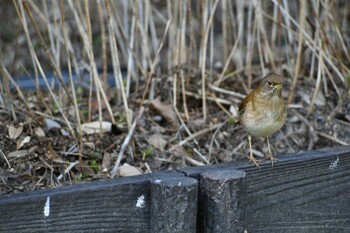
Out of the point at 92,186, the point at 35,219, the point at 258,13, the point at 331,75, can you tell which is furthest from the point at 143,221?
the point at 331,75

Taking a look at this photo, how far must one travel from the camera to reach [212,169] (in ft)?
10.4

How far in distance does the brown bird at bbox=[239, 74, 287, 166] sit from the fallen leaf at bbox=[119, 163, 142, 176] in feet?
2.35

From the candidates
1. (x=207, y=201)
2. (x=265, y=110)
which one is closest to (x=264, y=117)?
(x=265, y=110)

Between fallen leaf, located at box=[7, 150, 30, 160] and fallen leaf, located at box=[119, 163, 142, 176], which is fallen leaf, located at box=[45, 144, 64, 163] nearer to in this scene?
fallen leaf, located at box=[7, 150, 30, 160]

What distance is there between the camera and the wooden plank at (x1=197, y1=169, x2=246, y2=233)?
2.90 metres

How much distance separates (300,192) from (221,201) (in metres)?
0.67

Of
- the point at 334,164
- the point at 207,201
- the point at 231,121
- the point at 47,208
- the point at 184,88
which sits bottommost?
the point at 231,121

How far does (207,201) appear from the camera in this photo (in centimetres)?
293

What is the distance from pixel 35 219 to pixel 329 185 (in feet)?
5.31

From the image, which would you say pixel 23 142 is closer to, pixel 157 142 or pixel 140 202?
pixel 157 142

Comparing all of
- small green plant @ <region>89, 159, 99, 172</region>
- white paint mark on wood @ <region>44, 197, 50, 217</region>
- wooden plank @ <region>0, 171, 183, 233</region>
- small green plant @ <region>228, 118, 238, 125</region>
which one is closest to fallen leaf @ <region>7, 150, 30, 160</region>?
small green plant @ <region>89, 159, 99, 172</region>

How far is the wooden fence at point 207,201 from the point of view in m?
2.67

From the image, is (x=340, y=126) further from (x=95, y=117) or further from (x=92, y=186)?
(x=92, y=186)

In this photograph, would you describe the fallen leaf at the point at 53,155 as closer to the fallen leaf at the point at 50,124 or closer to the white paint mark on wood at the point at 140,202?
the fallen leaf at the point at 50,124
